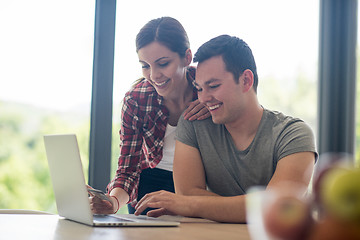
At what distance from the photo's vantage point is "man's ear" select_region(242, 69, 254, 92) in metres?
1.79

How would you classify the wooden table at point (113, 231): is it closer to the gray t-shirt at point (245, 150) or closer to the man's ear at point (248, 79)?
the gray t-shirt at point (245, 150)

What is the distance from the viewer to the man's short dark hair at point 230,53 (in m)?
1.78

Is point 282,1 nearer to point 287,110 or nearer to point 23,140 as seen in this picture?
point 287,110

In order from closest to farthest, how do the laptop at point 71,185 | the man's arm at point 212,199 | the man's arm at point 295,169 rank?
the laptop at point 71,185 < the man's arm at point 212,199 < the man's arm at point 295,169

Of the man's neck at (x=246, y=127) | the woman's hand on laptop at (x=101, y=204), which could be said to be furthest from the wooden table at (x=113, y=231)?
the man's neck at (x=246, y=127)

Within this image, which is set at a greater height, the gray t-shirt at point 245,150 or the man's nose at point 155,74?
the man's nose at point 155,74

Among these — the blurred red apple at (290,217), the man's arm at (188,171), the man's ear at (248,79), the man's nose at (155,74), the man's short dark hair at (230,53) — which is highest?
the man's short dark hair at (230,53)

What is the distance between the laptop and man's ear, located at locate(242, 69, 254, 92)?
737mm

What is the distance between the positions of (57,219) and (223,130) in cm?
73

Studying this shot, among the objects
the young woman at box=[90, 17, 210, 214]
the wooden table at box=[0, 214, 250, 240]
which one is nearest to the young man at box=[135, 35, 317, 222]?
the young woman at box=[90, 17, 210, 214]

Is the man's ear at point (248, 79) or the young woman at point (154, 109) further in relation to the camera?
the young woman at point (154, 109)

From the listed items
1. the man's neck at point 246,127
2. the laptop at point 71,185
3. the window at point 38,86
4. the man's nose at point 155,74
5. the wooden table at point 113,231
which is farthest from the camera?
the window at point 38,86

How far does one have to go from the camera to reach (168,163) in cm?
213

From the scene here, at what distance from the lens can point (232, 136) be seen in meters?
1.78
